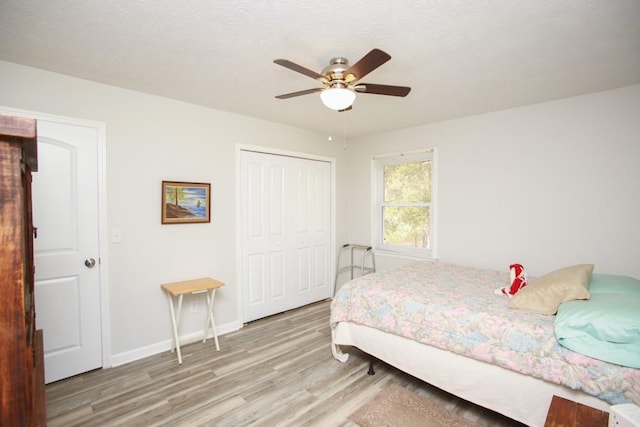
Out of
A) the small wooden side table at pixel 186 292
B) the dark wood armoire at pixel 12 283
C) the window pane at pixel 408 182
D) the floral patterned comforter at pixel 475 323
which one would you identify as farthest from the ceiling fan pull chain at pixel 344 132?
the dark wood armoire at pixel 12 283

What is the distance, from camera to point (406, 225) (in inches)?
165

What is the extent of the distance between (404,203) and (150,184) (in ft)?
9.93

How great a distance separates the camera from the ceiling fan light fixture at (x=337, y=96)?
1.93 m

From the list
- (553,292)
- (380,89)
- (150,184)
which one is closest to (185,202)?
(150,184)

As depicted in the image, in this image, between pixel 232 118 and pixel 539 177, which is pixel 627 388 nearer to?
pixel 539 177

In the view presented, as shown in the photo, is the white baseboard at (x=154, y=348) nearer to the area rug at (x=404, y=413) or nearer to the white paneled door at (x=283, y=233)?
the white paneled door at (x=283, y=233)

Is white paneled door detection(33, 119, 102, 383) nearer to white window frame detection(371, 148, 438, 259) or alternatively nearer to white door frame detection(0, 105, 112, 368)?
white door frame detection(0, 105, 112, 368)

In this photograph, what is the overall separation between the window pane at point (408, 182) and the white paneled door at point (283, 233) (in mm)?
858

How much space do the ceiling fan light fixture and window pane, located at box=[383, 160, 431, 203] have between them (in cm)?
229

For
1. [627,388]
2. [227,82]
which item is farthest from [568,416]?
[227,82]

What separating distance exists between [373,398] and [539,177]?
2.59 m

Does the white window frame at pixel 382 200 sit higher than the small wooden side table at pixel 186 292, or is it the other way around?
the white window frame at pixel 382 200

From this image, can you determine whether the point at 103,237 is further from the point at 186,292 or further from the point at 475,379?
the point at 475,379

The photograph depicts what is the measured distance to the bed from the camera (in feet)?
5.29
